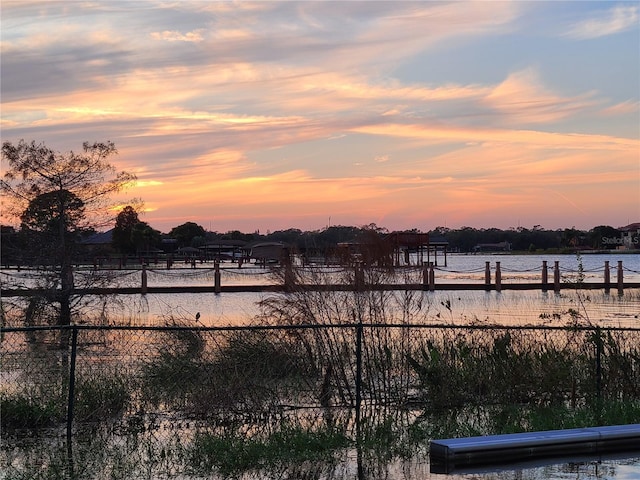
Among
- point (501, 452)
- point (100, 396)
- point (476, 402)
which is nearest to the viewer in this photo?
point (501, 452)

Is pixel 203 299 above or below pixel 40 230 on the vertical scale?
below

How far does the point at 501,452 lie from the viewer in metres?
8.95

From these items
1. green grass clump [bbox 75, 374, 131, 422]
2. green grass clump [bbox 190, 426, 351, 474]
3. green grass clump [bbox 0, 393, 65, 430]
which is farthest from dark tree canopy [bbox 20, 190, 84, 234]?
green grass clump [bbox 190, 426, 351, 474]

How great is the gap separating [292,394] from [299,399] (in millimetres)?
128

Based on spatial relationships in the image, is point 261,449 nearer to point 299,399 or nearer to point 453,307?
point 299,399

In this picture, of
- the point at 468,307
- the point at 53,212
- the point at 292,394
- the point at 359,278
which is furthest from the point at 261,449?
the point at 468,307

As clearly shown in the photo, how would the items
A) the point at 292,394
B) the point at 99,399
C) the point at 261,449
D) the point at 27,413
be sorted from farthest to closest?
the point at 292,394 < the point at 99,399 < the point at 27,413 < the point at 261,449

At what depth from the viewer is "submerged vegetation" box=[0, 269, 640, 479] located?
963cm

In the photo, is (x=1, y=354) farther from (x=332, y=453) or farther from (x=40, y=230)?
(x=332, y=453)

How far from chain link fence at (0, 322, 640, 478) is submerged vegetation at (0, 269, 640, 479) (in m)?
0.02

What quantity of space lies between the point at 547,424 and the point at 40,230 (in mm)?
16343

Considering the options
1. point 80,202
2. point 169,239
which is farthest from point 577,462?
point 169,239

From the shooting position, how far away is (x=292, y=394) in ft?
43.3

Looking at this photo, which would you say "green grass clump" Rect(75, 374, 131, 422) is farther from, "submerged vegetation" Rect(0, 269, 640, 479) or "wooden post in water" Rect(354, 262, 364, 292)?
"wooden post in water" Rect(354, 262, 364, 292)
